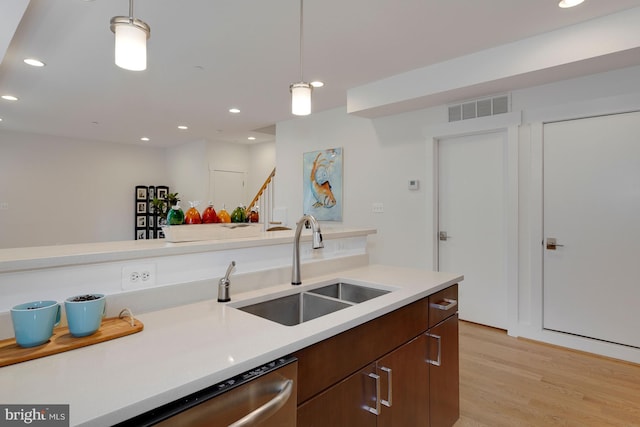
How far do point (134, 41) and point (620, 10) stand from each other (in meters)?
3.17

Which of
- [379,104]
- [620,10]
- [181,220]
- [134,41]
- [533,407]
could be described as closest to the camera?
[134,41]

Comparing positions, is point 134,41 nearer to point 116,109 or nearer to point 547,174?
point 547,174

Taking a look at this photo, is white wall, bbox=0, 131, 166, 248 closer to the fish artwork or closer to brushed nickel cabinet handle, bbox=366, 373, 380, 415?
the fish artwork

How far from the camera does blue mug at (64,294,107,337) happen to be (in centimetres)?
96

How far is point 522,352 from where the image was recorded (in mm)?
2977

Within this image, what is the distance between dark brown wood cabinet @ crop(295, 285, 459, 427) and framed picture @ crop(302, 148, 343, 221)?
9.94 feet

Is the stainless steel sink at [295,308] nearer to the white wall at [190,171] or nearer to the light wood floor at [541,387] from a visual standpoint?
the light wood floor at [541,387]

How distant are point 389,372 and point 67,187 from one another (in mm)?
7981

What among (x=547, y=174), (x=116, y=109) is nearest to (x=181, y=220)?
(x=547, y=174)

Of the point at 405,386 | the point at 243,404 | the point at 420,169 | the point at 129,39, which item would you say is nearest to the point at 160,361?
the point at 243,404

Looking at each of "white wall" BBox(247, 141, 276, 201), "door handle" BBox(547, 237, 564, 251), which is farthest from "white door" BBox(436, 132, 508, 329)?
"white wall" BBox(247, 141, 276, 201)

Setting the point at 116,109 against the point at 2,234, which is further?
the point at 2,234

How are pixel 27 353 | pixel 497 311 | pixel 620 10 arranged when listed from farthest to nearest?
pixel 497 311, pixel 620 10, pixel 27 353

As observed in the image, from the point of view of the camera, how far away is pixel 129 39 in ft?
4.16
